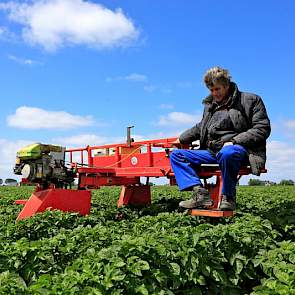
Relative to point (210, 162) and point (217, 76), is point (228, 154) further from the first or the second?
point (217, 76)

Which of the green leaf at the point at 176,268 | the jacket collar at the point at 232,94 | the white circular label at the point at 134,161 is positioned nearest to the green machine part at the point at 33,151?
the white circular label at the point at 134,161

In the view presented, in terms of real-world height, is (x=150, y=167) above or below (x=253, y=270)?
above

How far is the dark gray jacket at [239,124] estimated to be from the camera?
5.08m

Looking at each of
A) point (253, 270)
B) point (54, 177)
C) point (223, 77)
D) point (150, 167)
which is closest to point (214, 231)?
point (253, 270)

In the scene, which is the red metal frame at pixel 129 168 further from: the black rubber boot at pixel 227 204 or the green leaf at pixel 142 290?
the green leaf at pixel 142 290

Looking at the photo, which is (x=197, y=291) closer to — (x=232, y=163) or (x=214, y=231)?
(x=214, y=231)

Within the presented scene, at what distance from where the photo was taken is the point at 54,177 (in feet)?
21.5

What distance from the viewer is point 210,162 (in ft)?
18.2

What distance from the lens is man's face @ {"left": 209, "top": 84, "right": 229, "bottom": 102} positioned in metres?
5.30

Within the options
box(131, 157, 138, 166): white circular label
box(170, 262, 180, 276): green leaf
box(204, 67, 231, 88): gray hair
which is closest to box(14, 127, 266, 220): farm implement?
box(131, 157, 138, 166): white circular label

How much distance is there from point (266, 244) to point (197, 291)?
3.74ft

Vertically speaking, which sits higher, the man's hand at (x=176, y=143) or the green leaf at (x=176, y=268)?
the man's hand at (x=176, y=143)

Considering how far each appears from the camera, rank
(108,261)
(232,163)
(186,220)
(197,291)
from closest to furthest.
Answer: (108,261)
(197,291)
(232,163)
(186,220)

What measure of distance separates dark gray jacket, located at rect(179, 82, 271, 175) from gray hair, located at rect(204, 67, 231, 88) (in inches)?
6.1
